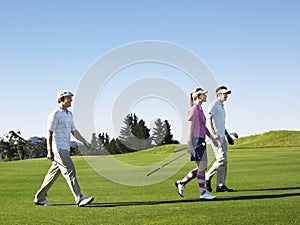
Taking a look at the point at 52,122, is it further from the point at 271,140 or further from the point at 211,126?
the point at 271,140

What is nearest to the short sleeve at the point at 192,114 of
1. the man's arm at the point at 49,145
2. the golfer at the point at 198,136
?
the golfer at the point at 198,136

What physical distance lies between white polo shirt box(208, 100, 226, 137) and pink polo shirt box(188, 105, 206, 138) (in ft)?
3.28

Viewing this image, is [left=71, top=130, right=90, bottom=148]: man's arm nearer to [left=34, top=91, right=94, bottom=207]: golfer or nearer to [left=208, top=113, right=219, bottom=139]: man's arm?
[left=34, top=91, right=94, bottom=207]: golfer

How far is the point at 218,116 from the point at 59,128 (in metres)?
3.84

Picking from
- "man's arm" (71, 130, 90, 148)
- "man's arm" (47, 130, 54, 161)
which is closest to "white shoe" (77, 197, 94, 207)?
"man's arm" (47, 130, 54, 161)

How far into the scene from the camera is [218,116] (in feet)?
39.5

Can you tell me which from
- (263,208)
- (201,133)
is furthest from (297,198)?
(201,133)

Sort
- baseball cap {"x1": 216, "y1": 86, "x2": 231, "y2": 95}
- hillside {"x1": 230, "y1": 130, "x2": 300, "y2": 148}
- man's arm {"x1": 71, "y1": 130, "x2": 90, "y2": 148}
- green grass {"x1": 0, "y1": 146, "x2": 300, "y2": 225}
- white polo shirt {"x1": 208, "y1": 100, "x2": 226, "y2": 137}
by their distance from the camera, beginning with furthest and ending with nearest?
hillside {"x1": 230, "y1": 130, "x2": 300, "y2": 148}
baseball cap {"x1": 216, "y1": 86, "x2": 231, "y2": 95}
white polo shirt {"x1": 208, "y1": 100, "x2": 226, "y2": 137}
man's arm {"x1": 71, "y1": 130, "x2": 90, "y2": 148}
green grass {"x1": 0, "y1": 146, "x2": 300, "y2": 225}

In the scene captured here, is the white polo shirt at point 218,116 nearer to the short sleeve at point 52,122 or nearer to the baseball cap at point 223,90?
the baseball cap at point 223,90

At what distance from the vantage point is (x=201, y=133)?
10.9 meters

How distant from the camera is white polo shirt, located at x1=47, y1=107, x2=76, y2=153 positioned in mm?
10023

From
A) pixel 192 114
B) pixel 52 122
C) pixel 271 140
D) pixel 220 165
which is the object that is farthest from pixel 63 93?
pixel 271 140

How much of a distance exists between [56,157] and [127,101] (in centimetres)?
476

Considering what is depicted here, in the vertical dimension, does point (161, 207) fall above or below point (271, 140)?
above
